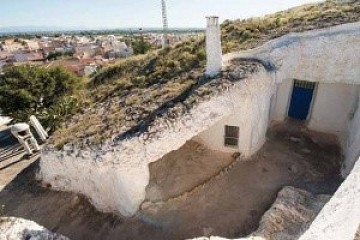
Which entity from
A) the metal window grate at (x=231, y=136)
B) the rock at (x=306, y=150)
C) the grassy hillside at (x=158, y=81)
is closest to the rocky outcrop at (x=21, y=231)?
the grassy hillside at (x=158, y=81)

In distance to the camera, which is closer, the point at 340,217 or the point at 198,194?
the point at 340,217

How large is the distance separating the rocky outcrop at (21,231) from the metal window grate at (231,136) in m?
8.29

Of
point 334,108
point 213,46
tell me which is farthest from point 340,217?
point 334,108

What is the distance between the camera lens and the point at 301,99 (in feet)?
53.0

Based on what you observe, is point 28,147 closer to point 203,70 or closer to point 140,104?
point 140,104

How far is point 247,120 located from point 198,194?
3979 millimetres

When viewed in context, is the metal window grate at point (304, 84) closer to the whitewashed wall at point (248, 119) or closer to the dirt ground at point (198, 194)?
the whitewashed wall at point (248, 119)

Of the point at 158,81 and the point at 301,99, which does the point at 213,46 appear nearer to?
the point at 158,81

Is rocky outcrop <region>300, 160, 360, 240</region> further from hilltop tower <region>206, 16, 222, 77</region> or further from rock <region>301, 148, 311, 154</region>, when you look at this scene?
hilltop tower <region>206, 16, 222, 77</region>

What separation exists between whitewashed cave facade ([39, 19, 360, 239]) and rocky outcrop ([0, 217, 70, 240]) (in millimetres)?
2536

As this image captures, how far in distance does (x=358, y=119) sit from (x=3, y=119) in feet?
103

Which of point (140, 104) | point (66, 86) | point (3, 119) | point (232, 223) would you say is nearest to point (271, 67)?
point (140, 104)

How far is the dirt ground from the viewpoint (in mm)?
11562

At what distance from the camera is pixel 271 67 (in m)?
14.0
